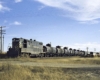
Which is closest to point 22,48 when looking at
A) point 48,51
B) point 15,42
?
point 15,42

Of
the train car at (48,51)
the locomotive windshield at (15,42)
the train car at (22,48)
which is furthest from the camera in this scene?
the train car at (48,51)

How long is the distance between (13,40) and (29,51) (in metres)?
3.86

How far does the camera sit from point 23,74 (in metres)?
14.0

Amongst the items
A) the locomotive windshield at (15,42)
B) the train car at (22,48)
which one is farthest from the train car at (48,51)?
the locomotive windshield at (15,42)

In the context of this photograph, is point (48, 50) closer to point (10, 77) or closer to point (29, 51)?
point (29, 51)

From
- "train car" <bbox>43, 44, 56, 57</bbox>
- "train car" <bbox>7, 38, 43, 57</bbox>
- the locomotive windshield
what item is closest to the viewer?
"train car" <bbox>7, 38, 43, 57</bbox>

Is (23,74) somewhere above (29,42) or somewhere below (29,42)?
below

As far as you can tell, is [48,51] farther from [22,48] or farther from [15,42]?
[22,48]

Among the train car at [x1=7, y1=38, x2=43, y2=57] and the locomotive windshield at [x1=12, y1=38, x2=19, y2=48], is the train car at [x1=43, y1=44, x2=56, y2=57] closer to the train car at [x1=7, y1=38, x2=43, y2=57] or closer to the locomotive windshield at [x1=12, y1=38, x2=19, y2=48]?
the train car at [x1=7, y1=38, x2=43, y2=57]

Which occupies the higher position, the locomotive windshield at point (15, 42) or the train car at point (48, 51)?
the locomotive windshield at point (15, 42)

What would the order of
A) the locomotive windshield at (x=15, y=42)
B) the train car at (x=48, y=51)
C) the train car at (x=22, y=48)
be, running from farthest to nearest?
the train car at (x=48, y=51) < the locomotive windshield at (x=15, y=42) < the train car at (x=22, y=48)

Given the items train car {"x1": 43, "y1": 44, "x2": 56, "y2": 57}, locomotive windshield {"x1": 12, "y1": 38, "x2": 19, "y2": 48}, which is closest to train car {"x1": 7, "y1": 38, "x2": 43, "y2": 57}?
locomotive windshield {"x1": 12, "y1": 38, "x2": 19, "y2": 48}

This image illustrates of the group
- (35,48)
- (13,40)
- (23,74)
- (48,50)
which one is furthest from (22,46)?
(23,74)

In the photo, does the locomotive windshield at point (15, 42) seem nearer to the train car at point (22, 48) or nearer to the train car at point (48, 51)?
the train car at point (22, 48)
